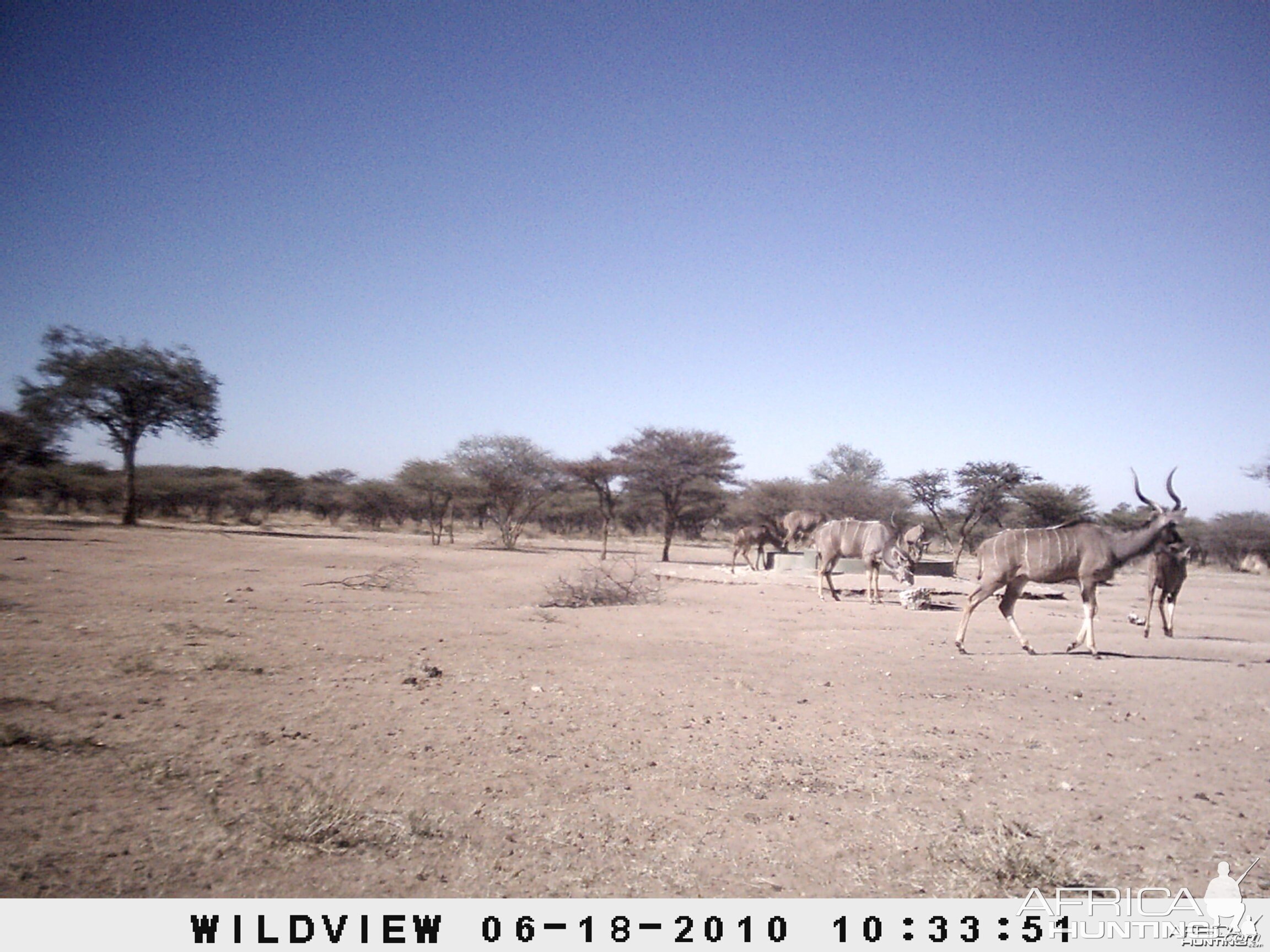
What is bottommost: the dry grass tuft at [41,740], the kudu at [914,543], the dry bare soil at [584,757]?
the dry bare soil at [584,757]

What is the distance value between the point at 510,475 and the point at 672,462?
8.03 meters

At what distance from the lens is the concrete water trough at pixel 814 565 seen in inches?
926

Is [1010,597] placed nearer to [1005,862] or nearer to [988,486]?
[1005,862]

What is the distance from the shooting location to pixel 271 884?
3.23 metres

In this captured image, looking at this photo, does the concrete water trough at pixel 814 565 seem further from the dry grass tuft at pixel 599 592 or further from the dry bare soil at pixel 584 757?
the dry bare soil at pixel 584 757

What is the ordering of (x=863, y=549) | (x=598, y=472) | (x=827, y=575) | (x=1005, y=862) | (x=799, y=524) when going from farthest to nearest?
(x=598, y=472), (x=799, y=524), (x=863, y=549), (x=827, y=575), (x=1005, y=862)

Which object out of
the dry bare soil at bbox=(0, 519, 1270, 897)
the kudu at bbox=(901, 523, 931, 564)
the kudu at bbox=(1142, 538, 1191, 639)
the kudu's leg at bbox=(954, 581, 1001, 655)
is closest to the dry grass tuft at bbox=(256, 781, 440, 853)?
the dry bare soil at bbox=(0, 519, 1270, 897)

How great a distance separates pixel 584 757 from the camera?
16.6ft

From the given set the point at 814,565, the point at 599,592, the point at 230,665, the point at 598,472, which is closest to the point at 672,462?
the point at 598,472

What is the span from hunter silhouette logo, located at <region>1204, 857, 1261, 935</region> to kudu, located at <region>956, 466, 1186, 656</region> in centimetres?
700

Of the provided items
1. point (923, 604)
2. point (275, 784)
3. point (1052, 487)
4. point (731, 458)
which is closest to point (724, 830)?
point (275, 784)

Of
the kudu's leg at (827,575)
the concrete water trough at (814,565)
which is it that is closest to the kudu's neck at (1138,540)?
the kudu's leg at (827,575)
